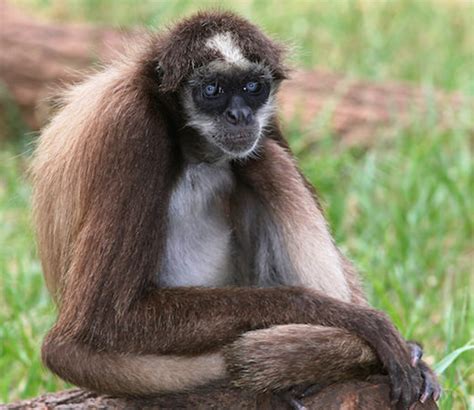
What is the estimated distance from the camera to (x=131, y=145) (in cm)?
581

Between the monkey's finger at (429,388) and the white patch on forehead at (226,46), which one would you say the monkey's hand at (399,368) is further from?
the white patch on forehead at (226,46)

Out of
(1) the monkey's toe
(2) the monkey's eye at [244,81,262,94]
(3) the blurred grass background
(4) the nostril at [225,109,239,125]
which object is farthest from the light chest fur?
(3) the blurred grass background

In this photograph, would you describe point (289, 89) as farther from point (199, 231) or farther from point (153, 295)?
point (153, 295)

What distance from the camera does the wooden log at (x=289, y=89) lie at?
11531 mm

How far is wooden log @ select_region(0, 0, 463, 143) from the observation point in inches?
454

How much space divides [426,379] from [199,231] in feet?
4.99

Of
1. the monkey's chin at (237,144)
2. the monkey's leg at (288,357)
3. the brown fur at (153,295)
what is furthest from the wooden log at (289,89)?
the monkey's leg at (288,357)

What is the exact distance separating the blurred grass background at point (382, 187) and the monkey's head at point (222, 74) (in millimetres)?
969

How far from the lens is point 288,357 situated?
214 inches

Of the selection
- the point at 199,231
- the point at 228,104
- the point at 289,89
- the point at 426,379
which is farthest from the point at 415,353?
the point at 289,89

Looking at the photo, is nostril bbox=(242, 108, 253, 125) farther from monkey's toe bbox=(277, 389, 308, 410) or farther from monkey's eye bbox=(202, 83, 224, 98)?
monkey's toe bbox=(277, 389, 308, 410)

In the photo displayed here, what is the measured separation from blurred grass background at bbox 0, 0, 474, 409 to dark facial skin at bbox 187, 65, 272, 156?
1.00m

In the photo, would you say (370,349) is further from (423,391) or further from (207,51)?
(207,51)

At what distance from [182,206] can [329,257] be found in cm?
88
